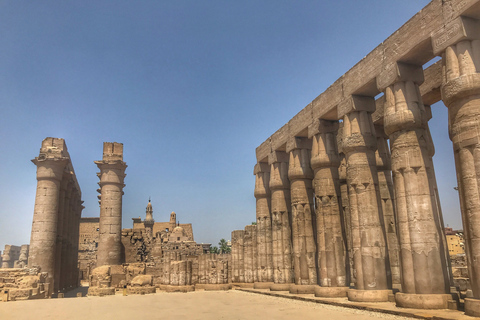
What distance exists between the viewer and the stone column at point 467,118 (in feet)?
24.9

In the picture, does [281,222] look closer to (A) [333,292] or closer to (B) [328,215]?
(B) [328,215]

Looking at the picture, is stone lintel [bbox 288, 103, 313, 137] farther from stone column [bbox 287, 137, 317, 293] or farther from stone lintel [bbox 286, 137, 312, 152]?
stone column [bbox 287, 137, 317, 293]

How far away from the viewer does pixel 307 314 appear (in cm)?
933

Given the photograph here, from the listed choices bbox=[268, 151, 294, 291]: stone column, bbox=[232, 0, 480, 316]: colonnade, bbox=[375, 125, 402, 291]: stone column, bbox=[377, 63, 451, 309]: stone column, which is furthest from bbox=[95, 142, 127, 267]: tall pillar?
bbox=[377, 63, 451, 309]: stone column

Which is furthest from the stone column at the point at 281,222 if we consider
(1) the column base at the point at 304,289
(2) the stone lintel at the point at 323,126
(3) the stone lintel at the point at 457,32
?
(3) the stone lintel at the point at 457,32

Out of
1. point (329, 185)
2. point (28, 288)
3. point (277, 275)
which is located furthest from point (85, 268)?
point (329, 185)

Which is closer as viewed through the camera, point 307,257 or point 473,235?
point 473,235

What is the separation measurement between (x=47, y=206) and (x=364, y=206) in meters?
16.9

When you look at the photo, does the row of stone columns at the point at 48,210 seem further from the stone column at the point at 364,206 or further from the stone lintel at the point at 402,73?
the stone lintel at the point at 402,73

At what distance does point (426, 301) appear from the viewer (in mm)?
8727

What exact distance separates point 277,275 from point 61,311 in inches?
359

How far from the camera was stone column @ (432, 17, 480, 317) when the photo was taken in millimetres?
7601

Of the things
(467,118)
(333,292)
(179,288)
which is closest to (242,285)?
(179,288)

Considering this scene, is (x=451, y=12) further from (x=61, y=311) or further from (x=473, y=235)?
(x=61, y=311)
